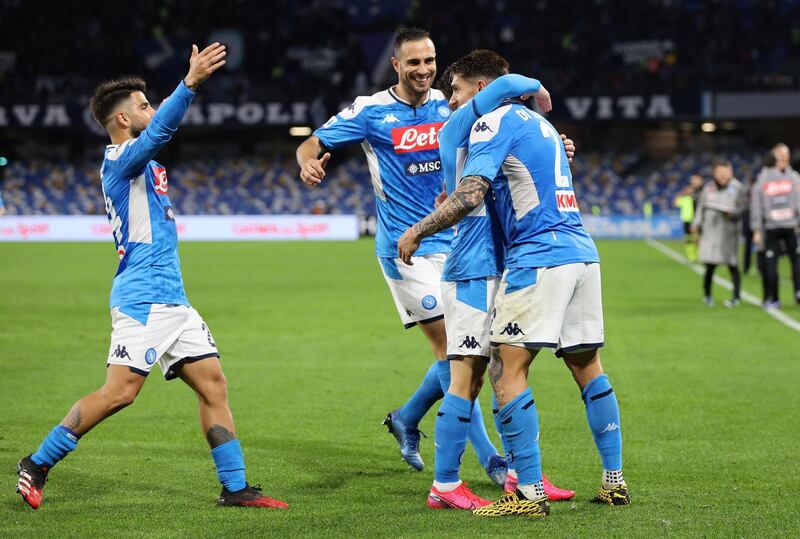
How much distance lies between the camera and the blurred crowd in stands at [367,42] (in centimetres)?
4362

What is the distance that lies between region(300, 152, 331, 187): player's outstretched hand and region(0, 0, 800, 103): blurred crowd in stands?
122ft

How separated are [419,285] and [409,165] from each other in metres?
0.73

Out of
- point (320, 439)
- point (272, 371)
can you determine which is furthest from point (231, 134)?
point (320, 439)

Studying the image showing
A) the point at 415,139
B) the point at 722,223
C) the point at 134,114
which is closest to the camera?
the point at 134,114

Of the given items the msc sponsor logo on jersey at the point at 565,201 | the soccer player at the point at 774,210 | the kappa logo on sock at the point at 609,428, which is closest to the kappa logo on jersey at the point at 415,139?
the msc sponsor logo on jersey at the point at 565,201

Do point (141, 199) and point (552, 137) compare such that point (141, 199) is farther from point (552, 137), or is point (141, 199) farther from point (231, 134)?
point (231, 134)

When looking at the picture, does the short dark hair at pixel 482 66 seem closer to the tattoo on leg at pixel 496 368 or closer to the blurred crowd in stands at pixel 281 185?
the tattoo on leg at pixel 496 368

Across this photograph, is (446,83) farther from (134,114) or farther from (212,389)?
(212,389)

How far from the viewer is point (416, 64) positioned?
265 inches

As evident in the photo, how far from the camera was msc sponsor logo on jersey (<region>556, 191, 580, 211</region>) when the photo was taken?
5555mm

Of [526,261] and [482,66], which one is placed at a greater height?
[482,66]

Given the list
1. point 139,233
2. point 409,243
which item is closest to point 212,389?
point 139,233

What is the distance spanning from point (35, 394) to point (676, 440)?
17.1 feet

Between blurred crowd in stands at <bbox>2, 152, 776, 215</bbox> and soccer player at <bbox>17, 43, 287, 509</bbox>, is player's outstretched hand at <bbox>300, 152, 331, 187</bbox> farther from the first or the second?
blurred crowd in stands at <bbox>2, 152, 776, 215</bbox>
